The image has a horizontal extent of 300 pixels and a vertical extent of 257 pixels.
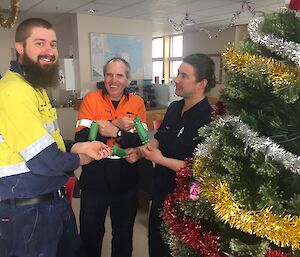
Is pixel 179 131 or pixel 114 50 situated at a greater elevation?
pixel 114 50

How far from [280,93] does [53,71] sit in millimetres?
1088

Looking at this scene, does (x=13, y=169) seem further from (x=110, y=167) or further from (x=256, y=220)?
(x=256, y=220)

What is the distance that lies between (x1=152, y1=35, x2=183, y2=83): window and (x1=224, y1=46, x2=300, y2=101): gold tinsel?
26.2ft

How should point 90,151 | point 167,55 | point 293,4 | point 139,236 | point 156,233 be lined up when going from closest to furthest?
point 293,4 → point 90,151 → point 156,233 → point 139,236 → point 167,55

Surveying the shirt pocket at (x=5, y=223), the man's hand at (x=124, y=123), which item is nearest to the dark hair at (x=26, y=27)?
the man's hand at (x=124, y=123)

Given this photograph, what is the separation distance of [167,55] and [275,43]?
860cm

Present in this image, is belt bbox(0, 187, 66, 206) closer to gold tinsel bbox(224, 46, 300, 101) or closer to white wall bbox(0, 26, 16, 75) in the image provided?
gold tinsel bbox(224, 46, 300, 101)

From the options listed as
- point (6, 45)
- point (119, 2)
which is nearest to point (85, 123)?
point (119, 2)

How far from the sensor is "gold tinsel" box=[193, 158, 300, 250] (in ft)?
2.18

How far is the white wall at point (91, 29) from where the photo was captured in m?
4.78

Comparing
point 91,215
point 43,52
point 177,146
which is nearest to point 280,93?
point 177,146

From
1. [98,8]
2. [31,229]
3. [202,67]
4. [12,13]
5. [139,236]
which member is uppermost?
[98,8]

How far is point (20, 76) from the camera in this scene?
1275 millimetres

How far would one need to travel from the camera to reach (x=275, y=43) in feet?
2.34
